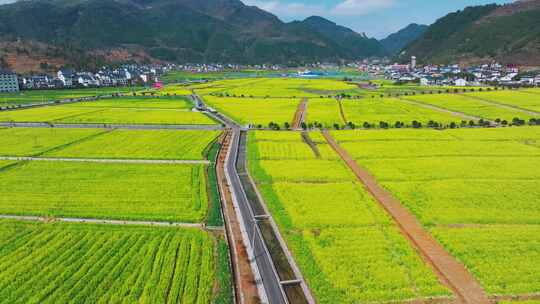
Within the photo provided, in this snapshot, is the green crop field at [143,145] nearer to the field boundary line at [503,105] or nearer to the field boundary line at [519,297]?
the field boundary line at [519,297]

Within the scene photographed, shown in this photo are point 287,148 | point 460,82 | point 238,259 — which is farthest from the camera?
point 460,82

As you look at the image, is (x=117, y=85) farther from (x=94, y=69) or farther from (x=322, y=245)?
(x=322, y=245)

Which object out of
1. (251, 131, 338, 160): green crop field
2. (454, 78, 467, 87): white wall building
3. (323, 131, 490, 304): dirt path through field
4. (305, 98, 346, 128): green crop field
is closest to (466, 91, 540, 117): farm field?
(454, 78, 467, 87): white wall building

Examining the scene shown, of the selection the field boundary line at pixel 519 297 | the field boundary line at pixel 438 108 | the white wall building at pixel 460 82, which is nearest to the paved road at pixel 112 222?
the field boundary line at pixel 519 297

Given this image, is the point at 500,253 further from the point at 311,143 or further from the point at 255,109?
the point at 255,109

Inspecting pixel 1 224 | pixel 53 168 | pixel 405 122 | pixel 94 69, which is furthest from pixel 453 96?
pixel 94 69

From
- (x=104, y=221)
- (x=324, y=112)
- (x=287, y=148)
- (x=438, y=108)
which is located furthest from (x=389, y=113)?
(x=104, y=221)

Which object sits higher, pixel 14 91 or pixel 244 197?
pixel 14 91
